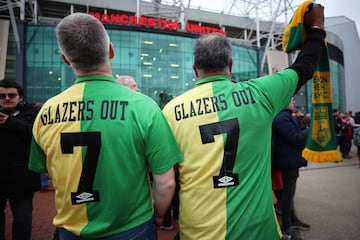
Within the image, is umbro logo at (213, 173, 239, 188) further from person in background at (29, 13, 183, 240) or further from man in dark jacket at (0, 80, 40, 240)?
man in dark jacket at (0, 80, 40, 240)

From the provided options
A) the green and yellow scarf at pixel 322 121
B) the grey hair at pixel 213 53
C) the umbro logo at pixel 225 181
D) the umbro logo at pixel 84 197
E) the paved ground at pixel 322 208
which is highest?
the grey hair at pixel 213 53

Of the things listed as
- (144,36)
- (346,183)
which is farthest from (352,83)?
(346,183)

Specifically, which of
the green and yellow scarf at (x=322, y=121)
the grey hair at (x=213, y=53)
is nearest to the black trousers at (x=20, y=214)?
the grey hair at (x=213, y=53)

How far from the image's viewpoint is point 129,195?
1270mm

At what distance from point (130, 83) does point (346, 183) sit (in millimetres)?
5820

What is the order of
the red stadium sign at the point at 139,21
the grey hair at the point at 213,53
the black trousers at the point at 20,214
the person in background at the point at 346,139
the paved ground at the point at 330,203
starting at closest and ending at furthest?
1. the grey hair at the point at 213,53
2. the black trousers at the point at 20,214
3. the paved ground at the point at 330,203
4. the person in background at the point at 346,139
5. the red stadium sign at the point at 139,21

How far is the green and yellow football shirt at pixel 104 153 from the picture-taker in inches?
48.4

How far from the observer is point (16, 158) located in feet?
8.66

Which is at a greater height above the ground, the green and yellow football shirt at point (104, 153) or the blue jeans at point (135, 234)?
the green and yellow football shirt at point (104, 153)

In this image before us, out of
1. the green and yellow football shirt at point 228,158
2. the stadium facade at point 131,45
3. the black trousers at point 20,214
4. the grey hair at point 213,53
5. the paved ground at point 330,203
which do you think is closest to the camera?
the green and yellow football shirt at point 228,158

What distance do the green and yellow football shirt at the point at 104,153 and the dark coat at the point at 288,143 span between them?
7.76 ft

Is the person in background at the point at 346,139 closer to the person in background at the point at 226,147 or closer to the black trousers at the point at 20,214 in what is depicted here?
the person in background at the point at 226,147

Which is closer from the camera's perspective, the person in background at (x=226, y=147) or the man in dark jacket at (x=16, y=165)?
the person in background at (x=226, y=147)

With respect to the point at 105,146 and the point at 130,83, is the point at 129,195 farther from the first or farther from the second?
the point at 130,83
